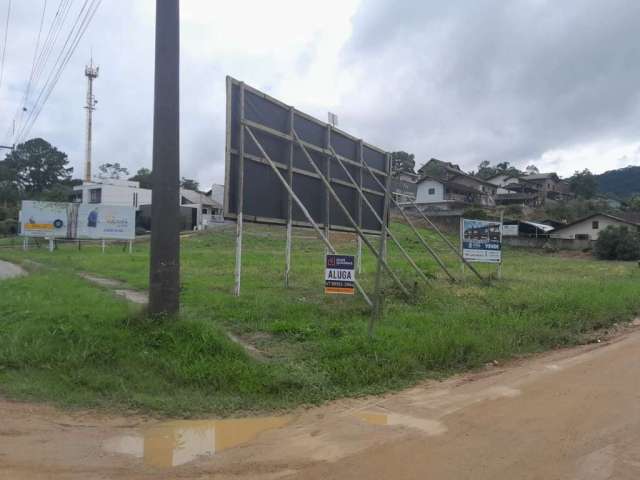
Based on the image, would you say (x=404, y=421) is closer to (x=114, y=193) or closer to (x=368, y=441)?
(x=368, y=441)

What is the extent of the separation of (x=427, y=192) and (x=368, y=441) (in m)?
70.5

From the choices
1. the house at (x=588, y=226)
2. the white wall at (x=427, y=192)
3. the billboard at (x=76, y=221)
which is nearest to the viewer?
the billboard at (x=76, y=221)

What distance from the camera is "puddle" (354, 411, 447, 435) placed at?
199 inches

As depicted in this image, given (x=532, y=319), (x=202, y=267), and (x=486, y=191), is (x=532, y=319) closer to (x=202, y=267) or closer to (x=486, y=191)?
(x=202, y=267)

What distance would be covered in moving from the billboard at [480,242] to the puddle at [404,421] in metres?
11.9

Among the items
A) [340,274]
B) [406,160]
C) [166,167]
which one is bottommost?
[340,274]

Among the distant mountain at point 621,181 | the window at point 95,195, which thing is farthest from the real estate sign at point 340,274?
the distant mountain at point 621,181

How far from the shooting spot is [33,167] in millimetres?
86750

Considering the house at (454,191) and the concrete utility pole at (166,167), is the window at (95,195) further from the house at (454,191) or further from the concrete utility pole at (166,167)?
the concrete utility pole at (166,167)

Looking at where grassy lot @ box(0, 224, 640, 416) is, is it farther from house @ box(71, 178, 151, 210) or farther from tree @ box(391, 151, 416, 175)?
tree @ box(391, 151, 416, 175)

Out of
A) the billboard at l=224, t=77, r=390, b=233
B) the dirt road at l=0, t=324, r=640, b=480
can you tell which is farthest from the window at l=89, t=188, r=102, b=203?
the dirt road at l=0, t=324, r=640, b=480

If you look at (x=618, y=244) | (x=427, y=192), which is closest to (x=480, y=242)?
(x=618, y=244)

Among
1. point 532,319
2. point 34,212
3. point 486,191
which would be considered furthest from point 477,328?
point 486,191

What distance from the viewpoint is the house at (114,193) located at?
67.9 meters
